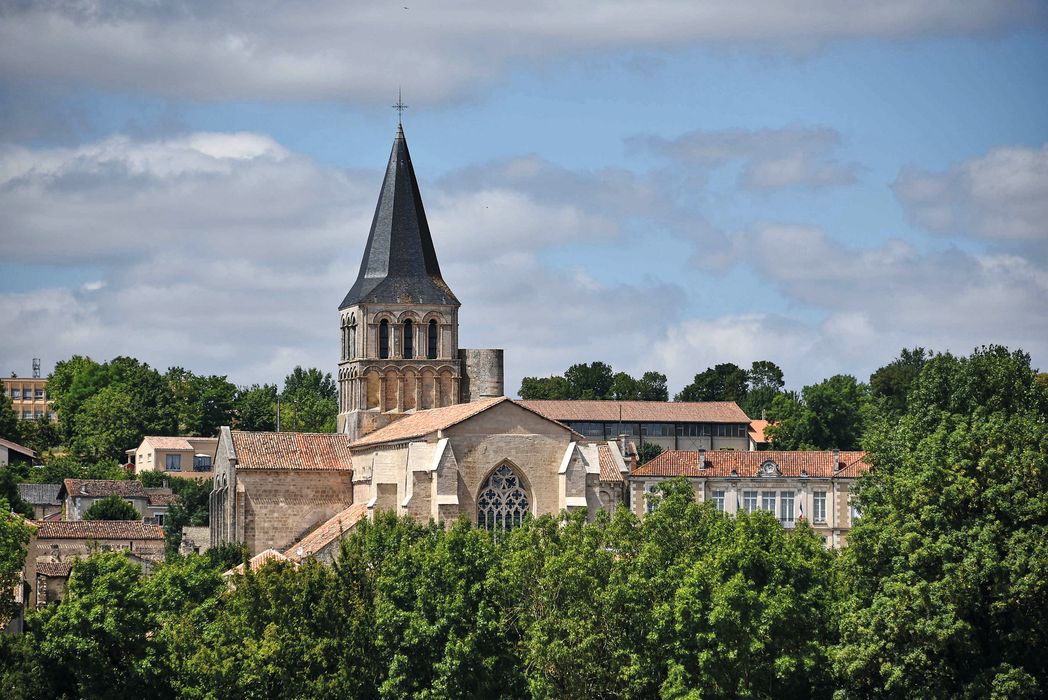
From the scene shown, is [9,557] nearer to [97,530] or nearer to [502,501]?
[502,501]

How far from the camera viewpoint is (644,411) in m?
133

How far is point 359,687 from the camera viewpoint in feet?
171

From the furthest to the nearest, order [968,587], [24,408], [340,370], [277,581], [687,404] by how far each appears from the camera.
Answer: [24,408] → [687,404] → [340,370] → [277,581] → [968,587]

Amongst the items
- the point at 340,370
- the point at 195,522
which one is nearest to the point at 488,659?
the point at 340,370

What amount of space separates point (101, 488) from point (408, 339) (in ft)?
117

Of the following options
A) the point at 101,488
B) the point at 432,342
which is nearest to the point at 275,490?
the point at 432,342

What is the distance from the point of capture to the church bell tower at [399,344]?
82250 millimetres

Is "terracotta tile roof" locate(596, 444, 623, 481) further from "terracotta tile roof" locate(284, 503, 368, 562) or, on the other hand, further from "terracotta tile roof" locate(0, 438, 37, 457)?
"terracotta tile roof" locate(0, 438, 37, 457)

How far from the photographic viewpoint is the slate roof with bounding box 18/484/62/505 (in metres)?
111

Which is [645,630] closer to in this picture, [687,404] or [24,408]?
[687,404]

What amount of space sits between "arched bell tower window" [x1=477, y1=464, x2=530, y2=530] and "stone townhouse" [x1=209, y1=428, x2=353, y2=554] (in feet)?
32.4

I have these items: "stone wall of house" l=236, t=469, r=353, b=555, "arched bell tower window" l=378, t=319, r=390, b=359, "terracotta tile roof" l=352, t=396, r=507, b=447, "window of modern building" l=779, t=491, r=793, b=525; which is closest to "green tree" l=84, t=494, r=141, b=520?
"arched bell tower window" l=378, t=319, r=390, b=359

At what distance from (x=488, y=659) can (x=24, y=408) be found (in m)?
146

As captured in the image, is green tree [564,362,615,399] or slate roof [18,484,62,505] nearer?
slate roof [18,484,62,505]
